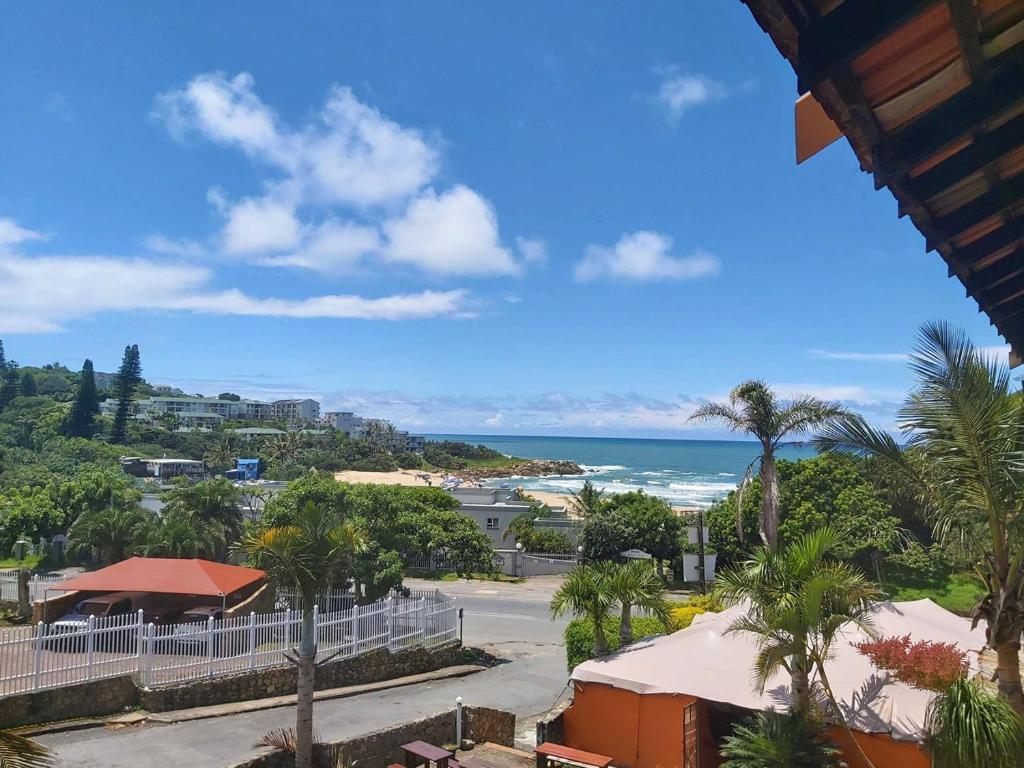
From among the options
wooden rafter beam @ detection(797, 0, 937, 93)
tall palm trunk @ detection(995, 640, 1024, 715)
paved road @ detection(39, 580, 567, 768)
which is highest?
wooden rafter beam @ detection(797, 0, 937, 93)

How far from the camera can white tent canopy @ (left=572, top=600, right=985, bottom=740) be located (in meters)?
8.20

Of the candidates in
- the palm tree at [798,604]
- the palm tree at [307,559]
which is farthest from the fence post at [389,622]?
the palm tree at [798,604]

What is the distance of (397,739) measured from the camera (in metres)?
10.8

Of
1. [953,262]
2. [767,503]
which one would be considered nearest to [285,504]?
[767,503]

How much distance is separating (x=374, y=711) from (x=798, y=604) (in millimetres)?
8966

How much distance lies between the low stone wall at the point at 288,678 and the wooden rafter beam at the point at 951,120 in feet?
45.6

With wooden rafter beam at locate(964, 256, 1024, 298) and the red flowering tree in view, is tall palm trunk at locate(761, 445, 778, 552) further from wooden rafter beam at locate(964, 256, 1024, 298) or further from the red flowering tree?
wooden rafter beam at locate(964, 256, 1024, 298)

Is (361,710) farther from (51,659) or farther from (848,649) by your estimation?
(848,649)

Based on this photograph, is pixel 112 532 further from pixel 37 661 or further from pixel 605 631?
pixel 605 631

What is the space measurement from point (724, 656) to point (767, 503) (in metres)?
6.00

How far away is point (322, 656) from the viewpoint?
14695mm

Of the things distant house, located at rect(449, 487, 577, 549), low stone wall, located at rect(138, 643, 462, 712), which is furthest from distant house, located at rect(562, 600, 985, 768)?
distant house, located at rect(449, 487, 577, 549)

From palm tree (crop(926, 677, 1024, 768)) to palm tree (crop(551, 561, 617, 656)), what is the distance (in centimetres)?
655

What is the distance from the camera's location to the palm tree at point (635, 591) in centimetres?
1227
